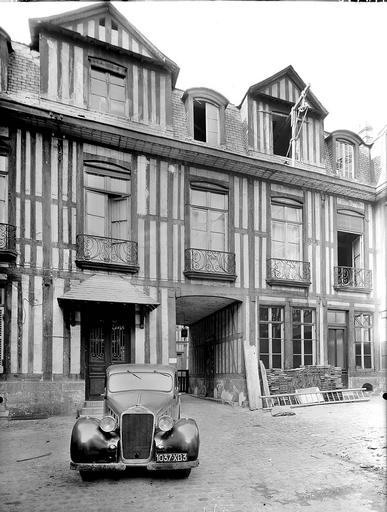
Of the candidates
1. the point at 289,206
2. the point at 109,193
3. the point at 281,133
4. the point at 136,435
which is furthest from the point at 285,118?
the point at 136,435

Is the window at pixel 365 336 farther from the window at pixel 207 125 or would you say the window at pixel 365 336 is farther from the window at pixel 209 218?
the window at pixel 207 125

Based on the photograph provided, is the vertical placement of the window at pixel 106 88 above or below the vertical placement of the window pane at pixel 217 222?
above

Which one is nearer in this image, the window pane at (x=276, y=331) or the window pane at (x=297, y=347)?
the window pane at (x=297, y=347)

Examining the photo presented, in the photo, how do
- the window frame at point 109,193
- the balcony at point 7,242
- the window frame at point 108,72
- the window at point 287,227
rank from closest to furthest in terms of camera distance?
the window frame at point 108,72, the window at point 287,227, the window frame at point 109,193, the balcony at point 7,242

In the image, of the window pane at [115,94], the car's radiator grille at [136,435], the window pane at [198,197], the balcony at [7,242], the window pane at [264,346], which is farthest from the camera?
the window pane at [264,346]

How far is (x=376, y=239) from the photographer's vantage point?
3602 mm

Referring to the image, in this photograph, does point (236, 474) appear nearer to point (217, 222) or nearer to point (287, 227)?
point (287, 227)

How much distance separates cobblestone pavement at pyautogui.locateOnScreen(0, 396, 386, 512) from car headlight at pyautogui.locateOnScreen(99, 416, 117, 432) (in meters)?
0.39

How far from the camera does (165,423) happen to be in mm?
4137

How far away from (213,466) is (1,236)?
3529 millimetres

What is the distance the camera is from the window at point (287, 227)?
522 centimetres

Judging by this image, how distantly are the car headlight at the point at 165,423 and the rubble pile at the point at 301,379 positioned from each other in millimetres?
3526

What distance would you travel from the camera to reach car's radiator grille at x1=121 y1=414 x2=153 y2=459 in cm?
402

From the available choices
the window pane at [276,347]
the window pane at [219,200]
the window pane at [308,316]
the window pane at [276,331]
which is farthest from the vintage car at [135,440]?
the window pane at [276,347]
